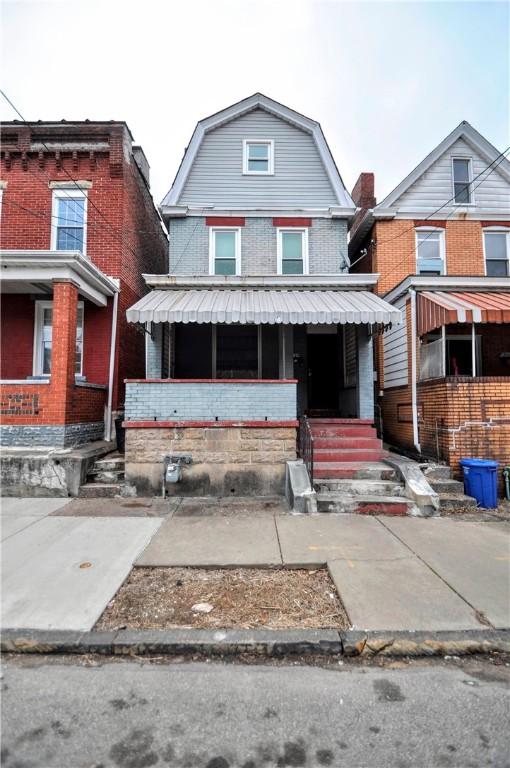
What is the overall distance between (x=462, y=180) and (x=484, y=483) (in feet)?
34.0

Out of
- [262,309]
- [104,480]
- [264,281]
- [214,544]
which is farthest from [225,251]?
[214,544]

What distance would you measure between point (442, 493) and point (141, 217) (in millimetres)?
11075

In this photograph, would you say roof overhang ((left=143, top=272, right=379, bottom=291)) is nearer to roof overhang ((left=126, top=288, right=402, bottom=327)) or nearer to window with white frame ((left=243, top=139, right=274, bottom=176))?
roof overhang ((left=126, top=288, right=402, bottom=327))

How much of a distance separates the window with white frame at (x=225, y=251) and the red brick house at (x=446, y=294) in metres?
4.38

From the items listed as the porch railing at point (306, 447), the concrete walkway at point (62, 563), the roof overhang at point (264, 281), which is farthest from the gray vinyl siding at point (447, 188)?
the concrete walkway at point (62, 563)

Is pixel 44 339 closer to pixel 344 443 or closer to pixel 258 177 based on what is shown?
pixel 258 177

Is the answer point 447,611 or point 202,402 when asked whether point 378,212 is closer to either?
point 202,402

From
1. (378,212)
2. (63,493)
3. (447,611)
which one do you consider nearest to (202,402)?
(63,493)

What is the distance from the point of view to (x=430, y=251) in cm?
1210

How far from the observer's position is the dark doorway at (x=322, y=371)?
38.2ft

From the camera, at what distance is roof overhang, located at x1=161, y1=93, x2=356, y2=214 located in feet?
35.1

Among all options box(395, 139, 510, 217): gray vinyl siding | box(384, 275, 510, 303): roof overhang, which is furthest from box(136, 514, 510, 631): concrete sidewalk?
box(395, 139, 510, 217): gray vinyl siding

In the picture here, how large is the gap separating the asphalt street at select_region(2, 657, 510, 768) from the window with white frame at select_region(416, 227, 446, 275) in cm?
1128

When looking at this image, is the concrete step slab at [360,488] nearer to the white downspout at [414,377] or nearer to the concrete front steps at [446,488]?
the concrete front steps at [446,488]
